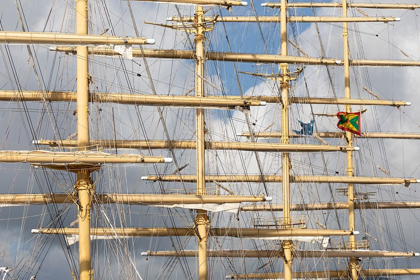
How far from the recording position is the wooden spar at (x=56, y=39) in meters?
46.9

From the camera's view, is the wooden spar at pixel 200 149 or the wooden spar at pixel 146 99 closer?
the wooden spar at pixel 146 99

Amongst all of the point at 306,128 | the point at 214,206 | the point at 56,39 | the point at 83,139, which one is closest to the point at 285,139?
the point at 306,128

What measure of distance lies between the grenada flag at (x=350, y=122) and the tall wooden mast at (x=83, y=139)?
29432mm

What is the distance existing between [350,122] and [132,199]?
24388 mm

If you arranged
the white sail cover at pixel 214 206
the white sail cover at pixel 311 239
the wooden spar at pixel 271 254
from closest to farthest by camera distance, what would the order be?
1. the white sail cover at pixel 214 206
2. the wooden spar at pixel 271 254
3. the white sail cover at pixel 311 239

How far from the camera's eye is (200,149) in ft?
202

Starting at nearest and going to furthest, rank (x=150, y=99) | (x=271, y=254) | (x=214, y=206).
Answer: (x=150, y=99) → (x=214, y=206) → (x=271, y=254)

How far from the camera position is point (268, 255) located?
6988 cm

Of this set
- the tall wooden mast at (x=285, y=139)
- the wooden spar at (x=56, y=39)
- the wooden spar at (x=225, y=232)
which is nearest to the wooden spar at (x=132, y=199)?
the wooden spar at (x=225, y=232)

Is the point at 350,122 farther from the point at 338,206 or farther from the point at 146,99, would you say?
the point at 146,99

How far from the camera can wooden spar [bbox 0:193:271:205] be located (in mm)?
53062

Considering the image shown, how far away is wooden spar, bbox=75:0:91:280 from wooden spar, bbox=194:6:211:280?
33.0 ft

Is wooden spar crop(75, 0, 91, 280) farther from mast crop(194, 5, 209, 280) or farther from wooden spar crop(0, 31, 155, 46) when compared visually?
mast crop(194, 5, 209, 280)

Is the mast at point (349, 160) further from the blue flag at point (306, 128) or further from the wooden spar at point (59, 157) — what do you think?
the wooden spar at point (59, 157)
